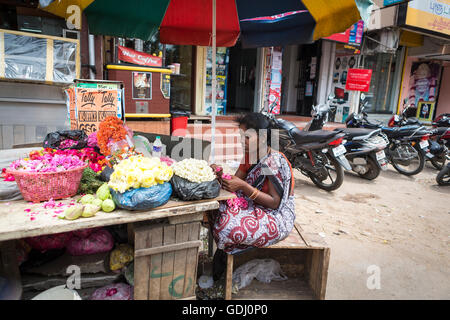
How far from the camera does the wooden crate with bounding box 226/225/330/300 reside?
2.27 meters

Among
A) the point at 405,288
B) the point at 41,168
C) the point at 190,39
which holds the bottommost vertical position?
the point at 405,288

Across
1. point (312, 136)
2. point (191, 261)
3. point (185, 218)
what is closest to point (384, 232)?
point (312, 136)

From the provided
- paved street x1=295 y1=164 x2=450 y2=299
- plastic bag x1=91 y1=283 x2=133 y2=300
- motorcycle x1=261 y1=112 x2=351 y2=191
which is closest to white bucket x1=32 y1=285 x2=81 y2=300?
plastic bag x1=91 y1=283 x2=133 y2=300

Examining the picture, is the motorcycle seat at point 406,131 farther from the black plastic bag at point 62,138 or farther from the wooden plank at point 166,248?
the black plastic bag at point 62,138

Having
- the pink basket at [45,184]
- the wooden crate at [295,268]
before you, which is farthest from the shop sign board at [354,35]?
the pink basket at [45,184]

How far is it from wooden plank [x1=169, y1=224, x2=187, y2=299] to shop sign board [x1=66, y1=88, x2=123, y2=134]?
7.59 feet

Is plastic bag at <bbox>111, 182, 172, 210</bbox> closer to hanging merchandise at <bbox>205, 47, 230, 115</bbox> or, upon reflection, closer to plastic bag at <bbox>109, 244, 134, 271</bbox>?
plastic bag at <bbox>109, 244, 134, 271</bbox>

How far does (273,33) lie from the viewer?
4.09 meters

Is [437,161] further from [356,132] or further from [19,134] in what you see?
[19,134]

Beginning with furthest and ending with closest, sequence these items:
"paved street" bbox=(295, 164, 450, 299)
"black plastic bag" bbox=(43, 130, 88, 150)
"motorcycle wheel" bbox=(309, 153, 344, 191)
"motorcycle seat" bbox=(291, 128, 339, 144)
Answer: "motorcycle wheel" bbox=(309, 153, 344, 191), "motorcycle seat" bbox=(291, 128, 339, 144), "paved street" bbox=(295, 164, 450, 299), "black plastic bag" bbox=(43, 130, 88, 150)

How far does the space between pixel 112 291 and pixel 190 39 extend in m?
3.45

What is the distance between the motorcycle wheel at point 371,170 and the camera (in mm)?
5703

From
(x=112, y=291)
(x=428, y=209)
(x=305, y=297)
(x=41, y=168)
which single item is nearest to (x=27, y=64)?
(x=41, y=168)

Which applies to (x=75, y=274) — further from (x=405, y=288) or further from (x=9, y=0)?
(x=9, y=0)
